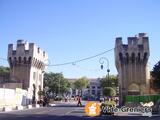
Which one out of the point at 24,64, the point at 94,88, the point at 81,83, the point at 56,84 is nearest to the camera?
the point at 24,64

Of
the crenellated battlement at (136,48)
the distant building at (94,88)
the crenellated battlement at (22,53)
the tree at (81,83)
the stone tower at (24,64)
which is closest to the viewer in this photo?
the crenellated battlement at (136,48)

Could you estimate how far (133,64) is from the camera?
2334 inches

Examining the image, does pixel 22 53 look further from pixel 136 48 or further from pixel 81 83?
pixel 81 83

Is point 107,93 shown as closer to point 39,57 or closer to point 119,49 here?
point 119,49

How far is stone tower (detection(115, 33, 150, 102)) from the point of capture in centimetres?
5838

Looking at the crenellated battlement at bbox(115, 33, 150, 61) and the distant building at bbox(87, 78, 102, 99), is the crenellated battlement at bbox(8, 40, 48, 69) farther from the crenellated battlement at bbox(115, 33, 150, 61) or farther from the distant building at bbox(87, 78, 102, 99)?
the distant building at bbox(87, 78, 102, 99)

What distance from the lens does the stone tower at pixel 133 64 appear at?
58.4 metres

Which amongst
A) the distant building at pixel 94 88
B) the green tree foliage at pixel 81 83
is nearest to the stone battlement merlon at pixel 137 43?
the green tree foliage at pixel 81 83

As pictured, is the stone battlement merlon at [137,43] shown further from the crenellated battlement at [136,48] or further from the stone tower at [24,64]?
the stone tower at [24,64]

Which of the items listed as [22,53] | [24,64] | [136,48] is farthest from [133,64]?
[22,53]

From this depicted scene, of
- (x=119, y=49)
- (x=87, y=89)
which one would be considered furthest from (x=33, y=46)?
(x=87, y=89)

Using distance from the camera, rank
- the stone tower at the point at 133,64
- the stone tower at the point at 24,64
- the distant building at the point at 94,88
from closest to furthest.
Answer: the stone tower at the point at 133,64, the stone tower at the point at 24,64, the distant building at the point at 94,88

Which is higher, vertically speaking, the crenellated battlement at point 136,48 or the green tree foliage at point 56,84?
the crenellated battlement at point 136,48

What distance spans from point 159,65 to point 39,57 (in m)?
31.1
